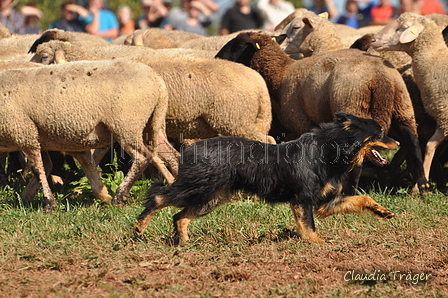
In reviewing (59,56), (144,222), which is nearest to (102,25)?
(59,56)

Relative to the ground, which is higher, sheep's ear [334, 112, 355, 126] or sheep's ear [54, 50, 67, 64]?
sheep's ear [334, 112, 355, 126]

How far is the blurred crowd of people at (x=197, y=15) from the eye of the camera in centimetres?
1227

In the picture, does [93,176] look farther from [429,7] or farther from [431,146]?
[429,7]

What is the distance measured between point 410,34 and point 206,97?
8.28 feet

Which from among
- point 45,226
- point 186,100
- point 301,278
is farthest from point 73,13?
point 301,278

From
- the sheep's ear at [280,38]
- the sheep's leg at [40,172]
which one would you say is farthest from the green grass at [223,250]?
the sheep's ear at [280,38]

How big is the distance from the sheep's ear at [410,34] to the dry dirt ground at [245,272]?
330 centimetres

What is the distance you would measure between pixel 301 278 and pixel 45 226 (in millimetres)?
2403

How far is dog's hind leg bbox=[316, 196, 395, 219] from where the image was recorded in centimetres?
485

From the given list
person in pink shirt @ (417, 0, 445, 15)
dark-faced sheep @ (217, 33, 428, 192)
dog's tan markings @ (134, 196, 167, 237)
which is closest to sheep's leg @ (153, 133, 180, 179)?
dark-faced sheep @ (217, 33, 428, 192)

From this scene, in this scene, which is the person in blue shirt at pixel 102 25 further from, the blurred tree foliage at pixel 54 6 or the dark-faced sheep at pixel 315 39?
the blurred tree foliage at pixel 54 6

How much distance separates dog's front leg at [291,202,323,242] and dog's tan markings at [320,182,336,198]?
16 cm

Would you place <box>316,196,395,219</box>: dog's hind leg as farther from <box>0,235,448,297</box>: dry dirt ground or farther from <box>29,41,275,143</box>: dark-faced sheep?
<box>29,41,275,143</box>: dark-faced sheep

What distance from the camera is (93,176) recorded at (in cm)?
702
